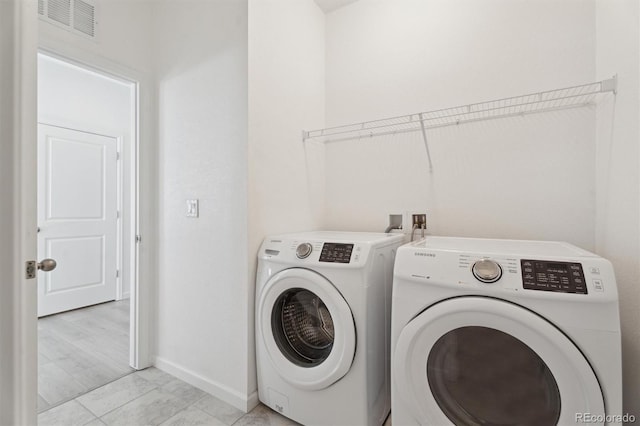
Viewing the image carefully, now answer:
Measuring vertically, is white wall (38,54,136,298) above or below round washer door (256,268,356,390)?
above

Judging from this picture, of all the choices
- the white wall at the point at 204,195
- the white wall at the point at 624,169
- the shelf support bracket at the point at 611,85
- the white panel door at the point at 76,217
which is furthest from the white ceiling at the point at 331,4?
the white panel door at the point at 76,217

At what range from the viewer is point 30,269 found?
2.84 feet

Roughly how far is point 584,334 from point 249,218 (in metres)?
1.40

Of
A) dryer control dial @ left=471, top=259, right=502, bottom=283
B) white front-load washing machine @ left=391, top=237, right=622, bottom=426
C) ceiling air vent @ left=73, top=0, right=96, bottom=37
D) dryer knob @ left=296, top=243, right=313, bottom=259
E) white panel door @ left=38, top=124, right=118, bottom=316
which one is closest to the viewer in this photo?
white front-load washing machine @ left=391, top=237, right=622, bottom=426

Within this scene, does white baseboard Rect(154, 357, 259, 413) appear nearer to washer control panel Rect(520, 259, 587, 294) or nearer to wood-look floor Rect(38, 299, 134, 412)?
wood-look floor Rect(38, 299, 134, 412)

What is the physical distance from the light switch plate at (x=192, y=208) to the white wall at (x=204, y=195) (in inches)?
1.3

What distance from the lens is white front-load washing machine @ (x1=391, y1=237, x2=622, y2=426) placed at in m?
0.83

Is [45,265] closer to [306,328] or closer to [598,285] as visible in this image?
[306,328]

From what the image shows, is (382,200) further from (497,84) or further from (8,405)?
(8,405)

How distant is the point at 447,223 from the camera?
1.83 m

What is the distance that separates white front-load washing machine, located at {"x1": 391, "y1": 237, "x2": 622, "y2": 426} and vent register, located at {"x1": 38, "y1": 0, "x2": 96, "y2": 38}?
7.12 ft

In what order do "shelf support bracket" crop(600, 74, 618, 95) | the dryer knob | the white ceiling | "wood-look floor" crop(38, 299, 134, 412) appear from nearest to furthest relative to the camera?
1. "shelf support bracket" crop(600, 74, 618, 95)
2. the dryer knob
3. "wood-look floor" crop(38, 299, 134, 412)
4. the white ceiling

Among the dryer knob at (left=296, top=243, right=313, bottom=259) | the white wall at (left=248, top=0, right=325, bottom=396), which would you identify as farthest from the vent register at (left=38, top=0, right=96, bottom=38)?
the dryer knob at (left=296, top=243, right=313, bottom=259)

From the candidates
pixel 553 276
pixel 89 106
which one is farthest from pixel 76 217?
pixel 553 276
